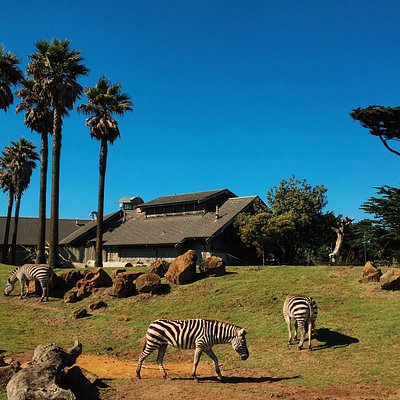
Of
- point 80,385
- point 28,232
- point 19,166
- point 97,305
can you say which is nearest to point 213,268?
point 97,305

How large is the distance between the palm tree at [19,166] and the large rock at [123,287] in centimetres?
3391

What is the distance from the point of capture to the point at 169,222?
52.8 metres

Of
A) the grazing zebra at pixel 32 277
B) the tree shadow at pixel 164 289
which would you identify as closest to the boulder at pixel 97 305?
the tree shadow at pixel 164 289

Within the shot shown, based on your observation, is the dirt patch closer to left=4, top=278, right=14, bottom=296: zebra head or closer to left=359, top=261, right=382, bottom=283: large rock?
left=359, top=261, right=382, bottom=283: large rock

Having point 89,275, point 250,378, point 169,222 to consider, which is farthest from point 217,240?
point 250,378

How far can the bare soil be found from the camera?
1206 centimetres

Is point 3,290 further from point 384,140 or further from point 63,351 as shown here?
point 384,140

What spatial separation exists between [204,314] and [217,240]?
71.1 ft

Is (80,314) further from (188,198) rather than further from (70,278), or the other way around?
(188,198)

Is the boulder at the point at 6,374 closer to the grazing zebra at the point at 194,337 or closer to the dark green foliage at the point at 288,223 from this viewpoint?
the grazing zebra at the point at 194,337

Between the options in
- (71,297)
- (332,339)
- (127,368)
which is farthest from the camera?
(71,297)

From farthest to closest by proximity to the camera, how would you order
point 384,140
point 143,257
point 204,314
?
1. point 143,257
2. point 384,140
3. point 204,314

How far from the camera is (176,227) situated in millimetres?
50250

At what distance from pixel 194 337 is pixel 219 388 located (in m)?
1.93
